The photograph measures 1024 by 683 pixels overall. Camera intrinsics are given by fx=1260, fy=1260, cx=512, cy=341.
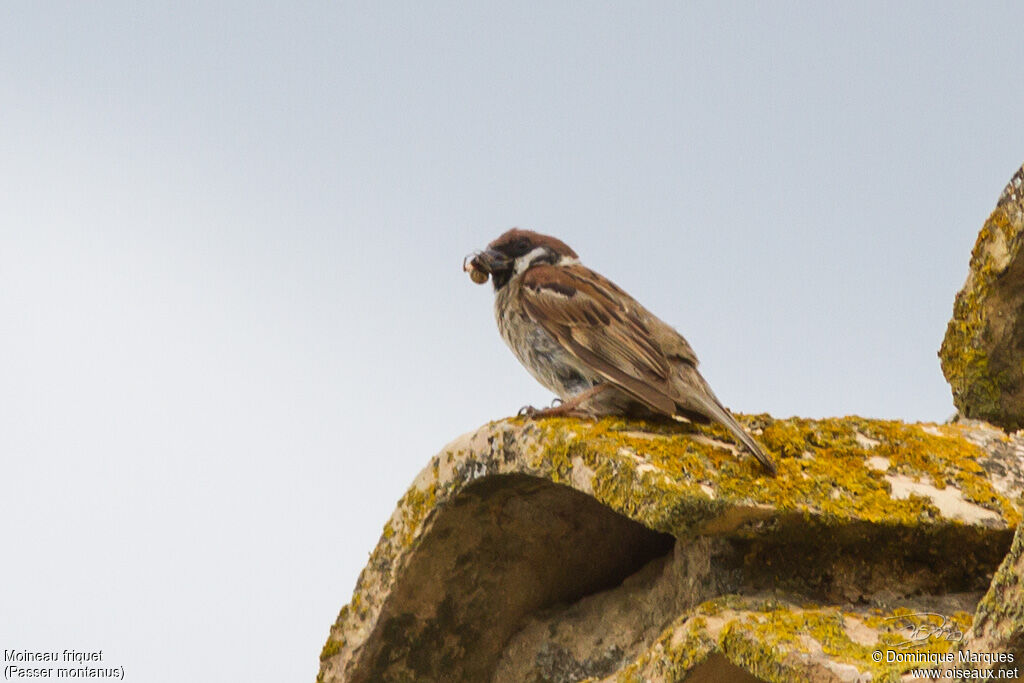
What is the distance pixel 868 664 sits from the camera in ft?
9.48

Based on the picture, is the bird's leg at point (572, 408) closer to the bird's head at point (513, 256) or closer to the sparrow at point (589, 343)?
the sparrow at point (589, 343)

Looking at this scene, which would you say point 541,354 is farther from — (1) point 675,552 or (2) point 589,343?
(1) point 675,552

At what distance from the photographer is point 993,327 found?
4285 mm

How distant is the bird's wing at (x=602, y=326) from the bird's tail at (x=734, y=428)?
11 cm

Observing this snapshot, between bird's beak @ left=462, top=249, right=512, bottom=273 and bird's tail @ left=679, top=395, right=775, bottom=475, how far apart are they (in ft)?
4.52

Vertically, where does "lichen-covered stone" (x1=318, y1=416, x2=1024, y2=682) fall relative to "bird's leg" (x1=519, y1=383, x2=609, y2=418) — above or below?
below

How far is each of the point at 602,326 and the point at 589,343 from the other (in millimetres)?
88

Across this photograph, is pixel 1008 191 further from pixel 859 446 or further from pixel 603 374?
pixel 603 374

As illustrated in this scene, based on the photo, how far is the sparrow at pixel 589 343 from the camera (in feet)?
13.3

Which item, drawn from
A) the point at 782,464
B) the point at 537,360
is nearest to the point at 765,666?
the point at 782,464

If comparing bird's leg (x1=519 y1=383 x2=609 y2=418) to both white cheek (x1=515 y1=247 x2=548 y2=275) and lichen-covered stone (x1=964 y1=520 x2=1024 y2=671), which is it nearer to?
white cheek (x1=515 y1=247 x2=548 y2=275)

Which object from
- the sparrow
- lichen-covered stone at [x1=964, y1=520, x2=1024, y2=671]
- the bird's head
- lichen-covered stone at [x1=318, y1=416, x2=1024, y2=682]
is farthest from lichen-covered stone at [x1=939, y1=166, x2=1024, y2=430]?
lichen-covered stone at [x1=964, y1=520, x2=1024, y2=671]

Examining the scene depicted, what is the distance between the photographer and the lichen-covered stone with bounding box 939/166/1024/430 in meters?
4.09

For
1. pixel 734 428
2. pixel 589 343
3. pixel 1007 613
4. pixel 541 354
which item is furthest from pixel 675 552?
pixel 1007 613
